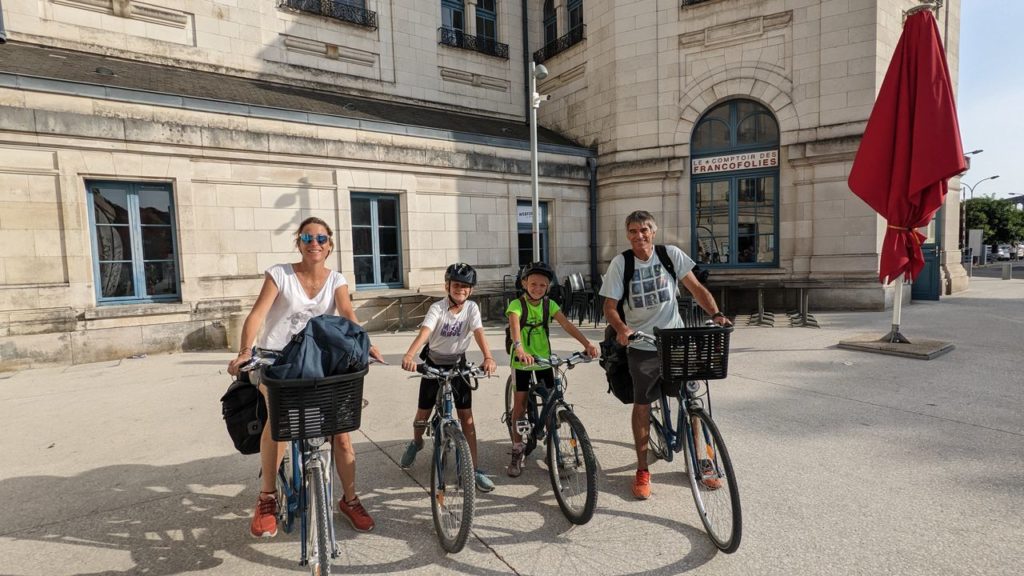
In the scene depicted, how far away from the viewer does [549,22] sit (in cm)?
1748

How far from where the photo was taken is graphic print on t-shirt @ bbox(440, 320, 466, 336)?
12.2 feet

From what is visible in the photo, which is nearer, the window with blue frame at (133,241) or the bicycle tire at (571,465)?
the bicycle tire at (571,465)

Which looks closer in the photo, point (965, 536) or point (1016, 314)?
point (965, 536)

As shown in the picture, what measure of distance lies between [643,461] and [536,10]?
17.5m

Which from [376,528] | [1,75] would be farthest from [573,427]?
[1,75]

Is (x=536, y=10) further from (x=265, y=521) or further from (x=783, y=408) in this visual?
(x=265, y=521)

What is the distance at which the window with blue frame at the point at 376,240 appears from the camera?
11094 millimetres

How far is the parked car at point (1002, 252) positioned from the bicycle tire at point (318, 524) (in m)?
70.7

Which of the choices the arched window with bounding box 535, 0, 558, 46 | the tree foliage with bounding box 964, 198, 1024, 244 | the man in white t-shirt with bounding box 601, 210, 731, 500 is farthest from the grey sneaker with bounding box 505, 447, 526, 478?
the tree foliage with bounding box 964, 198, 1024, 244

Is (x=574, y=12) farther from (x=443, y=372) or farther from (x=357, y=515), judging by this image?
(x=357, y=515)

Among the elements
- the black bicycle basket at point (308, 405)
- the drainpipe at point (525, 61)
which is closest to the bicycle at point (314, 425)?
the black bicycle basket at point (308, 405)

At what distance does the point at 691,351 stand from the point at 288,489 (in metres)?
2.41

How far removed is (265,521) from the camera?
124 inches

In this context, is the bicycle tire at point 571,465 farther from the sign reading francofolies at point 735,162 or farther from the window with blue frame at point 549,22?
the window with blue frame at point 549,22
